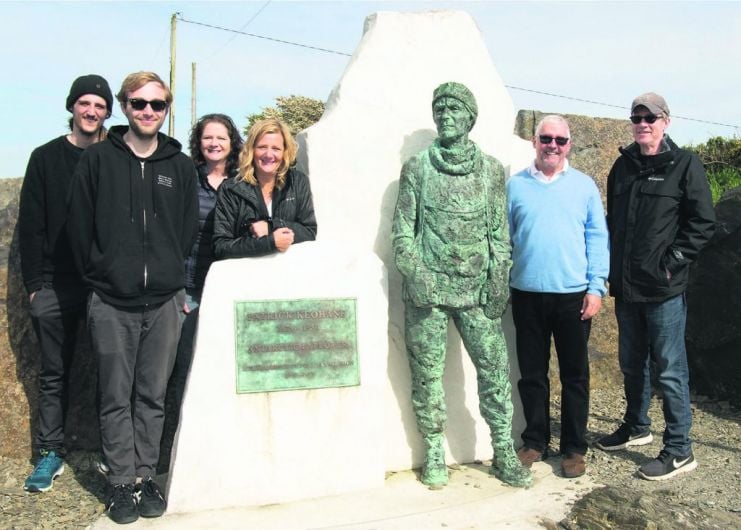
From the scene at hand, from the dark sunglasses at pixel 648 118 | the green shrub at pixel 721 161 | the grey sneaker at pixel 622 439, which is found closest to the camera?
the dark sunglasses at pixel 648 118

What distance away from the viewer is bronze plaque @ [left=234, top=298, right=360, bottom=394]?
3.62m

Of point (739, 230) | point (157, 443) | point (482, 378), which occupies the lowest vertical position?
point (157, 443)

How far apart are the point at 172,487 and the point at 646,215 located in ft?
9.62

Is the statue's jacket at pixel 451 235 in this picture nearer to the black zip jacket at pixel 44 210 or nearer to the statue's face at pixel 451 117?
the statue's face at pixel 451 117

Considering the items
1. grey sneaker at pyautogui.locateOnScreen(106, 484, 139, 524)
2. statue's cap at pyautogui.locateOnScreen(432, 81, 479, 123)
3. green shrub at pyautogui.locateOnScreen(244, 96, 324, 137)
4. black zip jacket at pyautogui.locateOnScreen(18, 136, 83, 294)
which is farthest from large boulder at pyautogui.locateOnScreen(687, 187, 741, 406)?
green shrub at pyautogui.locateOnScreen(244, 96, 324, 137)

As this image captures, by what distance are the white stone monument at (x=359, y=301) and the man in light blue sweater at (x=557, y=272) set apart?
15.3 inches

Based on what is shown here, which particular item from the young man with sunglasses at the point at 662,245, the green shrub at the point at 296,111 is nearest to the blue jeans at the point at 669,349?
the young man with sunglasses at the point at 662,245

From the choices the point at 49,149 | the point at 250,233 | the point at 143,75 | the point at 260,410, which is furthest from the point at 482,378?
the point at 49,149

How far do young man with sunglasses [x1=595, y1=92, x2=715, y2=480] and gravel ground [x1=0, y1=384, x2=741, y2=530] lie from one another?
17cm

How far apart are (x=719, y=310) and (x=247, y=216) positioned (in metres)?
3.77

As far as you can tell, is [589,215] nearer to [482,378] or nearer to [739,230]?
[482,378]

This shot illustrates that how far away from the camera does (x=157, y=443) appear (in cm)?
355

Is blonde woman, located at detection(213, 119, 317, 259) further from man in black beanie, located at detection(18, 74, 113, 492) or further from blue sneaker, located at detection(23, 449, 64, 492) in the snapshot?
blue sneaker, located at detection(23, 449, 64, 492)

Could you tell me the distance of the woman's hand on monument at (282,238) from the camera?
364 centimetres
